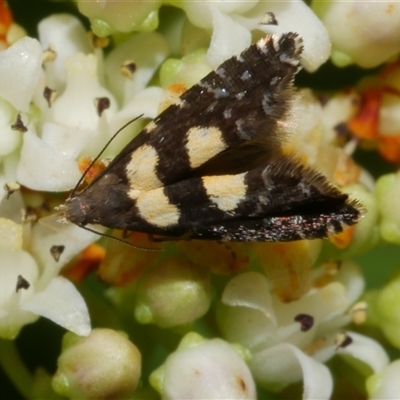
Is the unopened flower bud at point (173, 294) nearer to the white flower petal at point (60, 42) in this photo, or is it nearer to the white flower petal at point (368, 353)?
the white flower petal at point (368, 353)

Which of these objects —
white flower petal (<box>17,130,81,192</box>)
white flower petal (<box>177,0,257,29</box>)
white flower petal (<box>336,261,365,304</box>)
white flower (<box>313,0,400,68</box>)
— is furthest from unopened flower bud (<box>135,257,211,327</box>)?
white flower (<box>313,0,400,68</box>)

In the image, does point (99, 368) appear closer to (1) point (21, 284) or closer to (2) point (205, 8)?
(1) point (21, 284)

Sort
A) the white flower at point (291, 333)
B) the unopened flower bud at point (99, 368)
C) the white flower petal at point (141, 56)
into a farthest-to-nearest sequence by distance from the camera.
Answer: the white flower petal at point (141, 56) < the white flower at point (291, 333) < the unopened flower bud at point (99, 368)

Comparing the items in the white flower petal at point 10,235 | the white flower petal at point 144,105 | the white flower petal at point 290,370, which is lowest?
the white flower petal at point 290,370

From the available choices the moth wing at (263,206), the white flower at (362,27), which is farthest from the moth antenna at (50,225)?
the white flower at (362,27)

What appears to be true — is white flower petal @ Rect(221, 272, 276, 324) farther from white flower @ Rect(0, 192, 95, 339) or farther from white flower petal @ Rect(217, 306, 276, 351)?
white flower @ Rect(0, 192, 95, 339)
